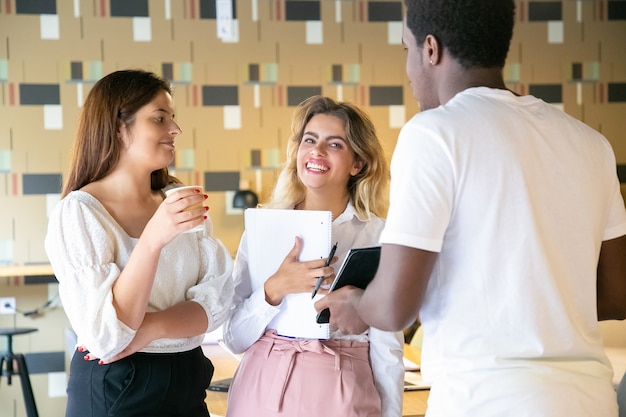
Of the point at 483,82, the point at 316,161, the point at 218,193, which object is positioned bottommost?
the point at 218,193

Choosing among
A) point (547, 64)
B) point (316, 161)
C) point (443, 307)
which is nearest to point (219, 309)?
point (316, 161)

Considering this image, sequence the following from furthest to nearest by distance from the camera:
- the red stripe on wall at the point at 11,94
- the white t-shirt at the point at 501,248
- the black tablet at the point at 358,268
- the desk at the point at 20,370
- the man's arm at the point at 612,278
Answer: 1. the red stripe on wall at the point at 11,94
2. the desk at the point at 20,370
3. the black tablet at the point at 358,268
4. the man's arm at the point at 612,278
5. the white t-shirt at the point at 501,248

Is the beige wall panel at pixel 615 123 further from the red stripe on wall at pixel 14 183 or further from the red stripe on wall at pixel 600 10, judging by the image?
the red stripe on wall at pixel 14 183

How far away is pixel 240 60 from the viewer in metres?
5.69

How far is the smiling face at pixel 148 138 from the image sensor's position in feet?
6.36

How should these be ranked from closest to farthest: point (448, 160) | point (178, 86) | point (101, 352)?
1. point (448, 160)
2. point (101, 352)
3. point (178, 86)

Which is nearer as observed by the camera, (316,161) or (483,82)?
(483,82)

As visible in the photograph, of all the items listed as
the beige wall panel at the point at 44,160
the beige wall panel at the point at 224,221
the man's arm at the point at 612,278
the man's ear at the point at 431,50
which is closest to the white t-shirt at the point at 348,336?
the man's arm at the point at 612,278

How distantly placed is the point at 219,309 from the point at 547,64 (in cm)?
464

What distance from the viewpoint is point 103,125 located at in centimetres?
192

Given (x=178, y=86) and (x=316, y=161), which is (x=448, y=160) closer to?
(x=316, y=161)

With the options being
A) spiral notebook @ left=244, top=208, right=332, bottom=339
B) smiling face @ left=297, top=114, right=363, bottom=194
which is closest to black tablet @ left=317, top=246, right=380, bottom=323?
spiral notebook @ left=244, top=208, right=332, bottom=339

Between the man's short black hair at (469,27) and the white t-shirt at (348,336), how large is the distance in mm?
896

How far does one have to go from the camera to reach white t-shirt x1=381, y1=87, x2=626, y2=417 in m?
1.29
